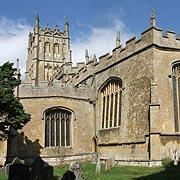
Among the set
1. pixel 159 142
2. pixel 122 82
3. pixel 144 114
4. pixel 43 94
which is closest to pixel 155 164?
pixel 159 142

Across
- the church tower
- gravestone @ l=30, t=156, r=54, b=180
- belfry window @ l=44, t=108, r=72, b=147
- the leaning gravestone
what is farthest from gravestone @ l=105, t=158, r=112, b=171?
the church tower

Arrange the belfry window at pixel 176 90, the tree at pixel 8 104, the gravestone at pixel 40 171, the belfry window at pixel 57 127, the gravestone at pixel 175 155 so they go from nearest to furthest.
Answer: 1. the gravestone at pixel 40 171
2. the tree at pixel 8 104
3. the gravestone at pixel 175 155
4. the belfry window at pixel 176 90
5. the belfry window at pixel 57 127

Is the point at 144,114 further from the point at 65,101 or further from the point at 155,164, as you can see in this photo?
the point at 65,101

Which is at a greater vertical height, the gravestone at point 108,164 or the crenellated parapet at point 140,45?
the crenellated parapet at point 140,45

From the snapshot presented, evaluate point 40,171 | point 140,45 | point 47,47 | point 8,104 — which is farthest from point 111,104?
point 47,47

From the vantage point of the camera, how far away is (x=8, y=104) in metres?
17.1

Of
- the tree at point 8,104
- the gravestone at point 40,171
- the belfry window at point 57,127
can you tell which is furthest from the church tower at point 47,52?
the gravestone at point 40,171

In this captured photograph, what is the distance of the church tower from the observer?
179 feet

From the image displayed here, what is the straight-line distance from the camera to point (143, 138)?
1833 centimetres

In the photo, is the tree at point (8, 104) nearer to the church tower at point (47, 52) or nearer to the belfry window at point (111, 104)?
the belfry window at point (111, 104)

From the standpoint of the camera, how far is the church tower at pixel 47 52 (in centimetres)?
5450

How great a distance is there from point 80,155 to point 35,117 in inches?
171

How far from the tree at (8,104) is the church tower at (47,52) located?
115 ft

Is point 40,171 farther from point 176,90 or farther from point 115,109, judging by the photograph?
point 115,109
